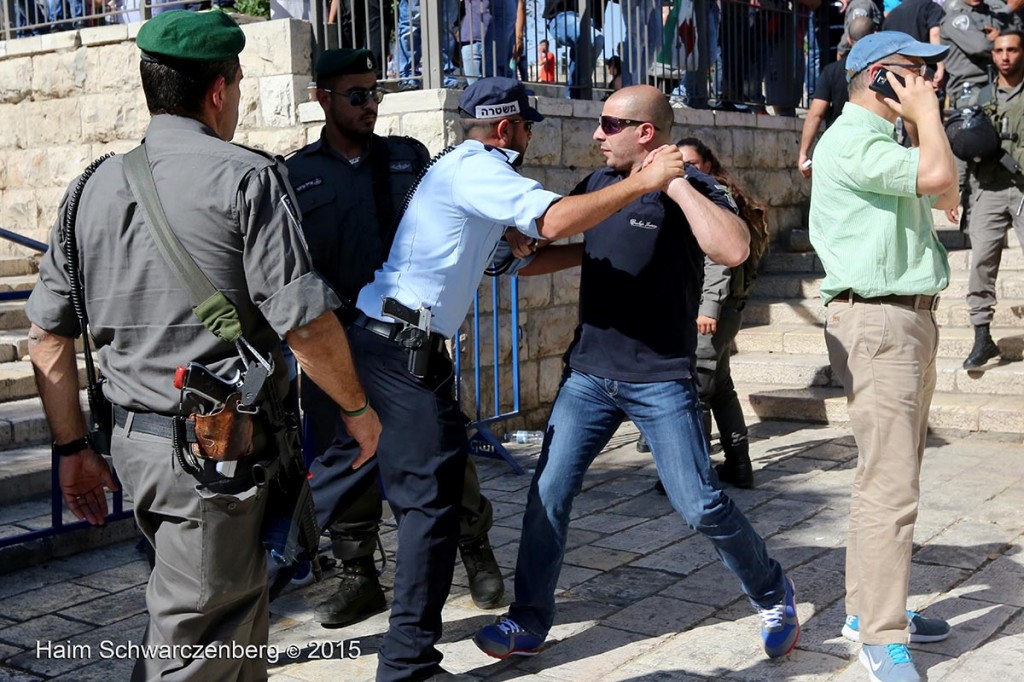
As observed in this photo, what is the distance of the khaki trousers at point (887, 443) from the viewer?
3867mm

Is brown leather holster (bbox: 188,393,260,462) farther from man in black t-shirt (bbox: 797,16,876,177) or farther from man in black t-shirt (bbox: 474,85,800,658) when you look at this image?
man in black t-shirt (bbox: 797,16,876,177)

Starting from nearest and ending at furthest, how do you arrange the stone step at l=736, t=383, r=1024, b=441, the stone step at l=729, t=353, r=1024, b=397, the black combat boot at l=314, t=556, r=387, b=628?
the black combat boot at l=314, t=556, r=387, b=628
the stone step at l=736, t=383, r=1024, b=441
the stone step at l=729, t=353, r=1024, b=397

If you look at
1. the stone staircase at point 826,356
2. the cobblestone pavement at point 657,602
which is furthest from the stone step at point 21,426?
the stone staircase at point 826,356

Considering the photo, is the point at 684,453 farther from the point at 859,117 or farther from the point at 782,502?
the point at 782,502

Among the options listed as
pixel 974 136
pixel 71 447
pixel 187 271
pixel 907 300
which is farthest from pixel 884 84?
pixel 974 136

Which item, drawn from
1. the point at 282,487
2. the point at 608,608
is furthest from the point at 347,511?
the point at 282,487

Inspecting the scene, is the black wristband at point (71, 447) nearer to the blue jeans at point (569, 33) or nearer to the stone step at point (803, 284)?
the blue jeans at point (569, 33)

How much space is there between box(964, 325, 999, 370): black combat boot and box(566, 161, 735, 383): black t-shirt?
4.76 meters

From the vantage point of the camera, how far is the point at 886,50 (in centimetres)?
386

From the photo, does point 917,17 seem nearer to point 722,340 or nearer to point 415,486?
point 722,340

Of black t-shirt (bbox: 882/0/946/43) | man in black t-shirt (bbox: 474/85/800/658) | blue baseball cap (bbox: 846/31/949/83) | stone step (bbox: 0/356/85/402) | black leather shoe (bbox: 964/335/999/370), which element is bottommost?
black leather shoe (bbox: 964/335/999/370)

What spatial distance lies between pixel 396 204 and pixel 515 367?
2.86 meters

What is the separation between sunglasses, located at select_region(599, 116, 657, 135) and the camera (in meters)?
3.99

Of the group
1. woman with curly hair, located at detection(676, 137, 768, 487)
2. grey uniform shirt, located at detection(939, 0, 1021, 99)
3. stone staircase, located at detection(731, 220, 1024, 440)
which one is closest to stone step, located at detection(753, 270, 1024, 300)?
stone staircase, located at detection(731, 220, 1024, 440)
